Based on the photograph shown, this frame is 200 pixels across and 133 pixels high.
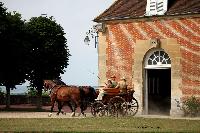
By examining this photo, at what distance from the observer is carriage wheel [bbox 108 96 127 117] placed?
23.7 meters

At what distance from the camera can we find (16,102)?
57.6 meters

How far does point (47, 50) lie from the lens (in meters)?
43.4

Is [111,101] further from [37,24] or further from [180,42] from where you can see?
[37,24]

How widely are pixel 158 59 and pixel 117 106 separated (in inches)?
171

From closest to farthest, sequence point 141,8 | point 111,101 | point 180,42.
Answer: point 111,101 < point 180,42 < point 141,8

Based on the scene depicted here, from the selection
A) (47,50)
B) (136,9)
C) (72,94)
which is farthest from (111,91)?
(47,50)

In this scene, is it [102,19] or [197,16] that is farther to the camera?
[102,19]

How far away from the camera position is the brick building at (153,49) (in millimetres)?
25344

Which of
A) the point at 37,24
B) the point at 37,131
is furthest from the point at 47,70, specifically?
the point at 37,131

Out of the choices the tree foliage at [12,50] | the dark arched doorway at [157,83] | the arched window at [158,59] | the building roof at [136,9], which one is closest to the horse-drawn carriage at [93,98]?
the dark arched doorway at [157,83]

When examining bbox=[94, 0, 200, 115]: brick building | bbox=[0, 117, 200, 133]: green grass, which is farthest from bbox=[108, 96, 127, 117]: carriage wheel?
bbox=[0, 117, 200, 133]: green grass

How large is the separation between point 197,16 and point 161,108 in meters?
6.76

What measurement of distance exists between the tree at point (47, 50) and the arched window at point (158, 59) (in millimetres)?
17369

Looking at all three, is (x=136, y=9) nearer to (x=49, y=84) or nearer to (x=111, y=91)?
(x=111, y=91)
